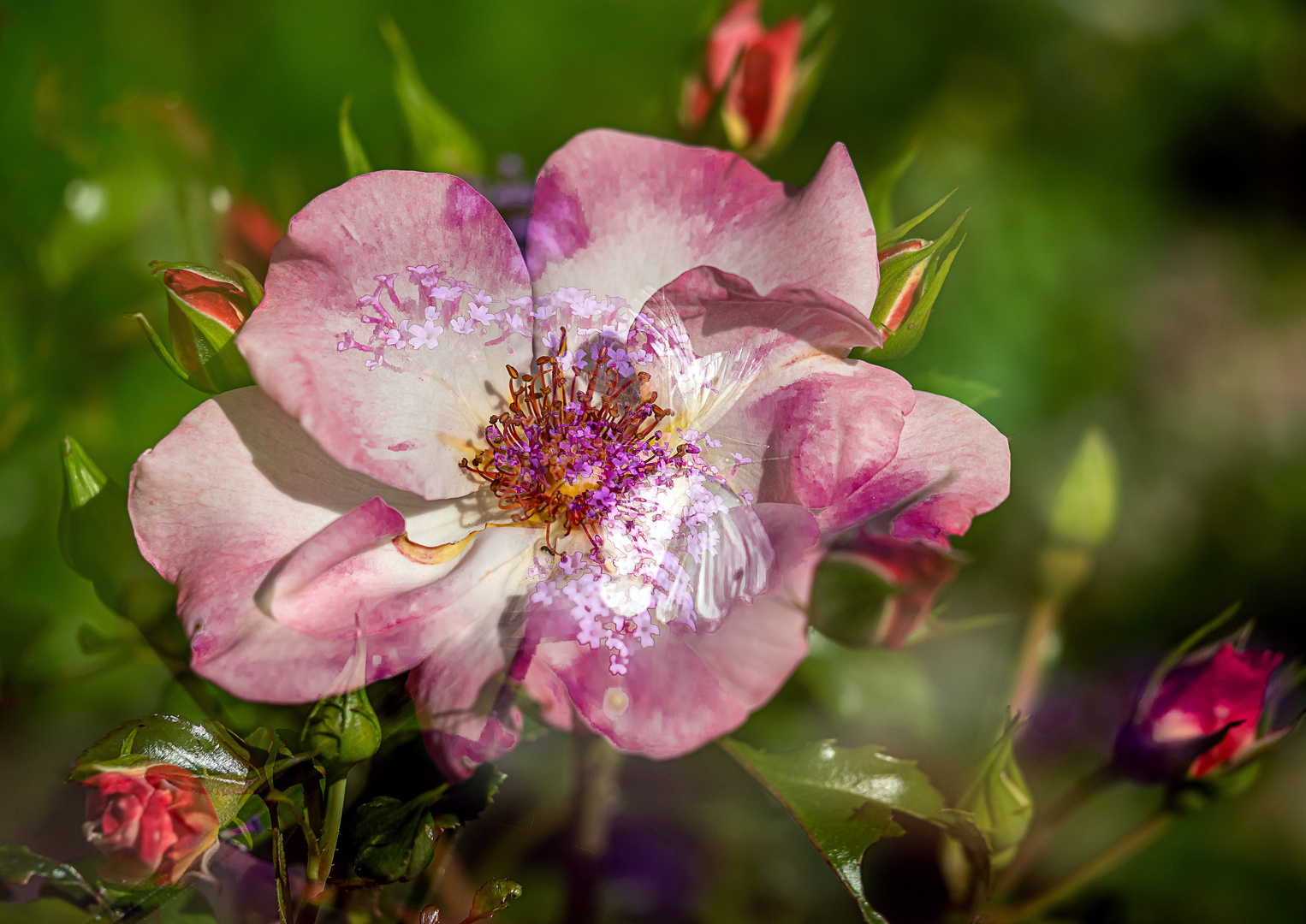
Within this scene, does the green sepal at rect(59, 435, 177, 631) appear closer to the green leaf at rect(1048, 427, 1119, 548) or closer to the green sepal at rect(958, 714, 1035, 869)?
the green sepal at rect(958, 714, 1035, 869)

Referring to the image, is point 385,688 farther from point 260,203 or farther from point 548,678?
point 260,203

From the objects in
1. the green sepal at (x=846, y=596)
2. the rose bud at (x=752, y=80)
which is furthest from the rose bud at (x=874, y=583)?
the rose bud at (x=752, y=80)

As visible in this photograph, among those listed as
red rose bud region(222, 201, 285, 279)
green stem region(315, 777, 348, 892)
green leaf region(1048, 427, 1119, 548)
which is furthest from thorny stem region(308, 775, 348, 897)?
green leaf region(1048, 427, 1119, 548)

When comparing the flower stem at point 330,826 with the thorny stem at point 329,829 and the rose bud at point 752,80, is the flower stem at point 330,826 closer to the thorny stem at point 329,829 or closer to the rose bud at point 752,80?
the thorny stem at point 329,829

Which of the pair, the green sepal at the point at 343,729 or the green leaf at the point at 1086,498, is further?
the green leaf at the point at 1086,498

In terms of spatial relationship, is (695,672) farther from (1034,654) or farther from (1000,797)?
(1034,654)

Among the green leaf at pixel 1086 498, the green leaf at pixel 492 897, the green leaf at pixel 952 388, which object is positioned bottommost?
the green leaf at pixel 1086 498

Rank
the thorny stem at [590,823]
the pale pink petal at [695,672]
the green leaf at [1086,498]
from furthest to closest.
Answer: the green leaf at [1086,498], the thorny stem at [590,823], the pale pink petal at [695,672]
